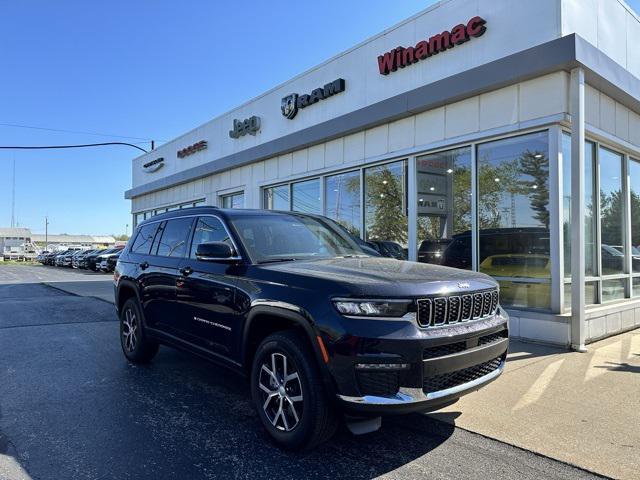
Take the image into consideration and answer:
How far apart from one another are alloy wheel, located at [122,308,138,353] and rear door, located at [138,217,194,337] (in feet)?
1.37

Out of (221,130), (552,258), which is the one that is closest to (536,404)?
(552,258)

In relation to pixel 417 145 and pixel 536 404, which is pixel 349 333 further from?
pixel 417 145

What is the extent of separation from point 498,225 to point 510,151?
4.03 ft

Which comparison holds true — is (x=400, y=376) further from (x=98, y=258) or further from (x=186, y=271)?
(x=98, y=258)

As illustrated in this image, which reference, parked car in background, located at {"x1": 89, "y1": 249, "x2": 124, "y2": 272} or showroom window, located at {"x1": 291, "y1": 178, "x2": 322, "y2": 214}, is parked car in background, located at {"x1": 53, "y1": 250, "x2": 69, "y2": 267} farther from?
showroom window, located at {"x1": 291, "y1": 178, "x2": 322, "y2": 214}

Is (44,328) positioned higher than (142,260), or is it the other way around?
(142,260)

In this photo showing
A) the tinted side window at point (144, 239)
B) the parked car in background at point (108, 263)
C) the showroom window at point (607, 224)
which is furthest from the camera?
the parked car in background at point (108, 263)

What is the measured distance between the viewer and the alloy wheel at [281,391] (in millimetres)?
3426

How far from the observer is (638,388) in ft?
16.4

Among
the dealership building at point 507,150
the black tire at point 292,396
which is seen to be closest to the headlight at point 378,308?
the black tire at point 292,396

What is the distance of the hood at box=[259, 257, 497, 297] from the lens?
10.6ft

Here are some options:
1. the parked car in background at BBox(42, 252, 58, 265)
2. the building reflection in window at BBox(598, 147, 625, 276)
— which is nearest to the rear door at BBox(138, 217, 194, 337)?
the building reflection in window at BBox(598, 147, 625, 276)

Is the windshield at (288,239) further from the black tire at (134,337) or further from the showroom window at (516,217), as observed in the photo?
the showroom window at (516,217)

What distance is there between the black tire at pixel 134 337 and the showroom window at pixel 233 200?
9.76 m
